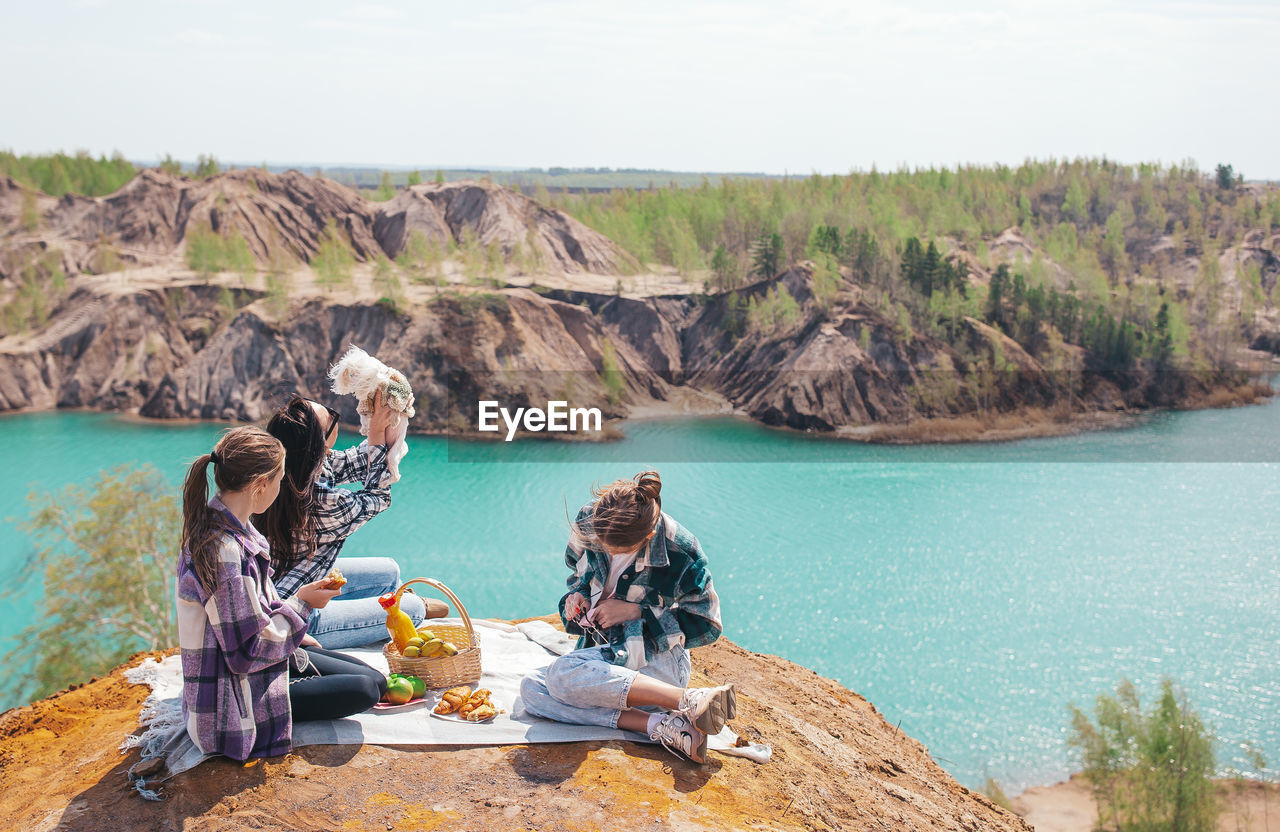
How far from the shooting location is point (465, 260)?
46.0 m

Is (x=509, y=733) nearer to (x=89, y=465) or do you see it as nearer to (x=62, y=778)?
(x=62, y=778)

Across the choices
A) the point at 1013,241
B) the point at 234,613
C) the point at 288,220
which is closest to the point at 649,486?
the point at 234,613

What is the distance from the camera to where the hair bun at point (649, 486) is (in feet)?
14.3

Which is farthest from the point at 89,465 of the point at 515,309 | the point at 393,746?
the point at 393,746

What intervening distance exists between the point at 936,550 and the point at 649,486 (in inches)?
746

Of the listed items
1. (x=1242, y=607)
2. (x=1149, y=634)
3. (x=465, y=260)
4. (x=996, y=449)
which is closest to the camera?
(x=1149, y=634)

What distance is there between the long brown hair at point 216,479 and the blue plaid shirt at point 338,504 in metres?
0.78

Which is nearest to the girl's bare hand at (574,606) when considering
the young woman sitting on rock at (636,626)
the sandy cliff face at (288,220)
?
the young woman sitting on rock at (636,626)

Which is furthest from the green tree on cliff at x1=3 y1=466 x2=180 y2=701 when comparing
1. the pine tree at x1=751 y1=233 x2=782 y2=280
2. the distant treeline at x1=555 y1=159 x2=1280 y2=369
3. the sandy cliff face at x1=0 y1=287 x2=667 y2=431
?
the pine tree at x1=751 y1=233 x2=782 y2=280

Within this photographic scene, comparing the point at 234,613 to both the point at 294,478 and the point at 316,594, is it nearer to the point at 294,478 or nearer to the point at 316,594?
the point at 316,594

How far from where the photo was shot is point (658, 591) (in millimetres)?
4715

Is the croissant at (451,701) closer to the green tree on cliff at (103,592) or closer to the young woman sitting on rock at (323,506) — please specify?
the young woman sitting on rock at (323,506)

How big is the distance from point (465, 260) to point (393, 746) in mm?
43307

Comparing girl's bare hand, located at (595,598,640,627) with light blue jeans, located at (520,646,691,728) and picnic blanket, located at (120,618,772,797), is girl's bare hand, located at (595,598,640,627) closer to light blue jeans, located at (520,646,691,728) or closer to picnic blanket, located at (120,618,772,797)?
light blue jeans, located at (520,646,691,728)
